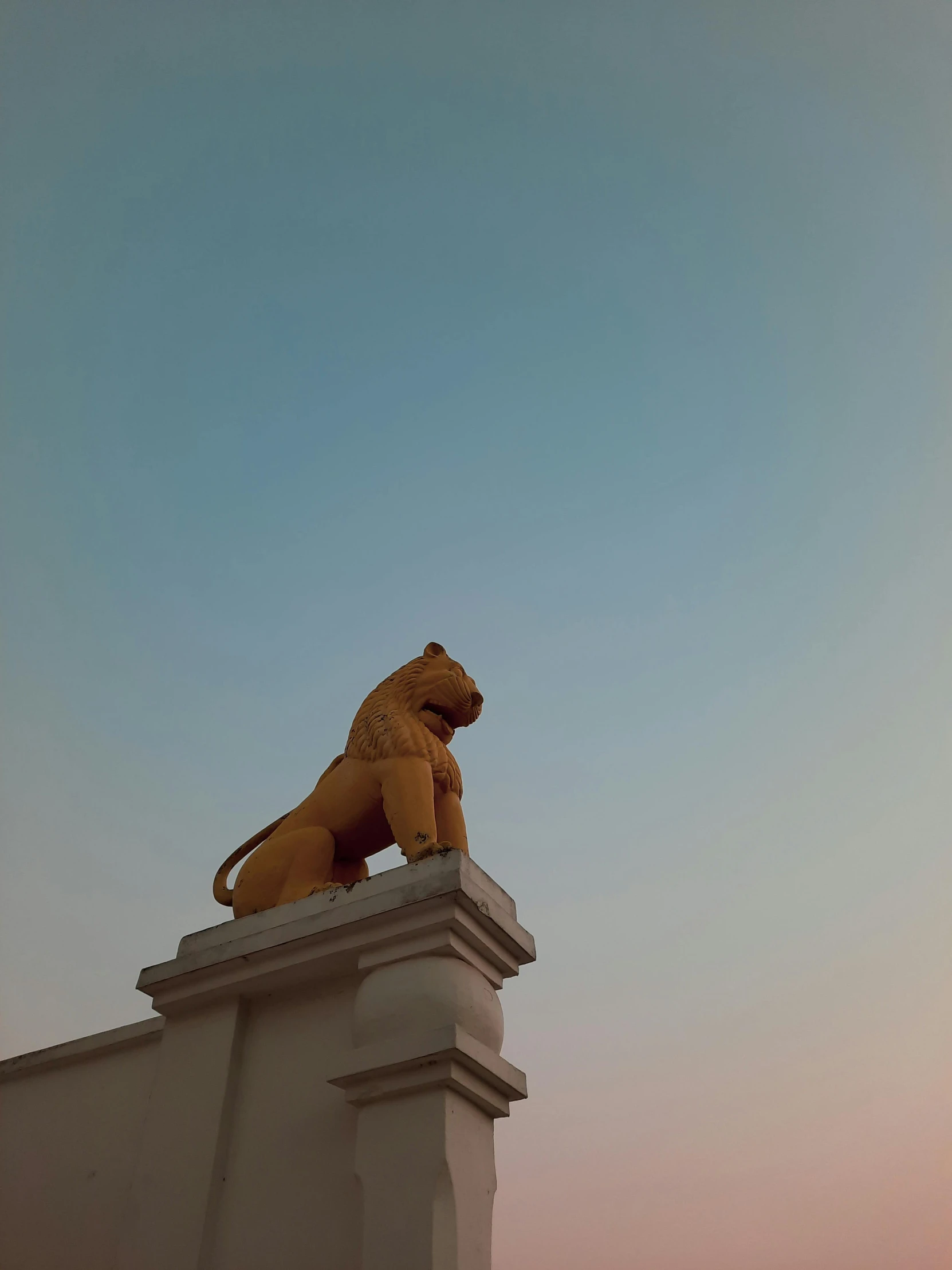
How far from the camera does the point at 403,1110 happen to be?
3545mm

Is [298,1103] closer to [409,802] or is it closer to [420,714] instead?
[409,802]

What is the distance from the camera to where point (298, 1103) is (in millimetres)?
3979

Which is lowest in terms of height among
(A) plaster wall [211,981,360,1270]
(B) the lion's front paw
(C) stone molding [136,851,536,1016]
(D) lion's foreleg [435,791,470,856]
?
(A) plaster wall [211,981,360,1270]

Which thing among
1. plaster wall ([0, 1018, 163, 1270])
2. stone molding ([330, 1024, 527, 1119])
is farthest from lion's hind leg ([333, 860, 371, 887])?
stone molding ([330, 1024, 527, 1119])

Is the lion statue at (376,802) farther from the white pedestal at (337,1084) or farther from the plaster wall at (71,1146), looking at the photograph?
the plaster wall at (71,1146)

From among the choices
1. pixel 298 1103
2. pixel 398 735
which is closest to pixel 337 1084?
pixel 298 1103

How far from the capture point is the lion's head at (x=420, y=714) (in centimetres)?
509

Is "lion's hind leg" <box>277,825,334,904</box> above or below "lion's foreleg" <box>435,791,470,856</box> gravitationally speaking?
below

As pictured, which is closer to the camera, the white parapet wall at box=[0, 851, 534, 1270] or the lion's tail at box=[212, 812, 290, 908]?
the white parapet wall at box=[0, 851, 534, 1270]

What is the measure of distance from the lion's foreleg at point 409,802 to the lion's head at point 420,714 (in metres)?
Answer: 0.09

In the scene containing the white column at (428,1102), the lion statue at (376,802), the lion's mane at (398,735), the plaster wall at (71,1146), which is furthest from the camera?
the lion's mane at (398,735)

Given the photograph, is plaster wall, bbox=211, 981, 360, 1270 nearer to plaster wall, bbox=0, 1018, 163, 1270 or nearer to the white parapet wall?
the white parapet wall

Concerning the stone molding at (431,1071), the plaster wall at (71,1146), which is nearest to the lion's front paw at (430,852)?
the stone molding at (431,1071)

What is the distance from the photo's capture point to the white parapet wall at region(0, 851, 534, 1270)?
137 inches
